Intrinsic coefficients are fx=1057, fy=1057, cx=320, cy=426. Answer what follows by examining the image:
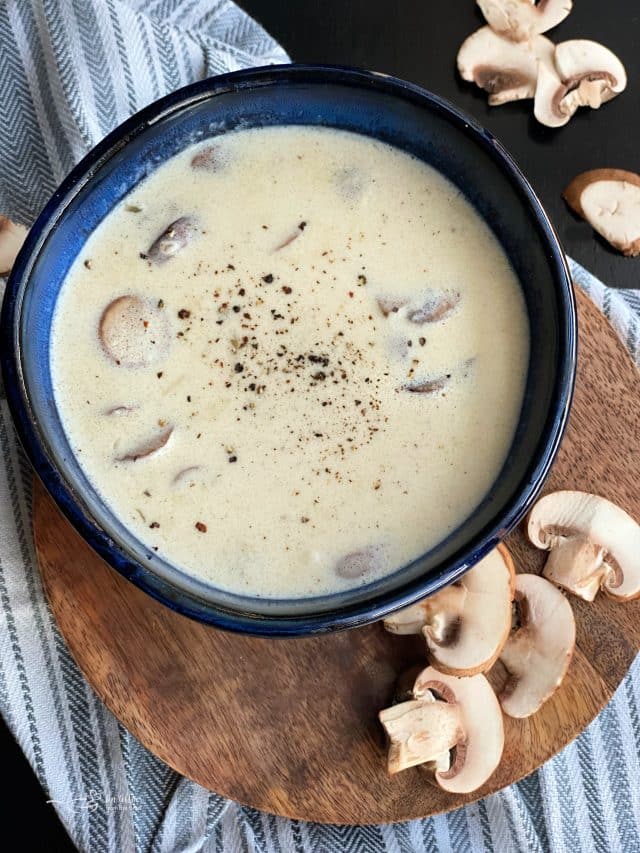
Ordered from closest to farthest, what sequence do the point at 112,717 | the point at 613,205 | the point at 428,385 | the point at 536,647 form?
the point at 428,385, the point at 536,647, the point at 112,717, the point at 613,205

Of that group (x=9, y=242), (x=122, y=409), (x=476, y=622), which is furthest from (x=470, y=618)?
(x=9, y=242)

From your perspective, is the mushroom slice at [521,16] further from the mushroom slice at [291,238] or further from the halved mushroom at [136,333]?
the halved mushroom at [136,333]

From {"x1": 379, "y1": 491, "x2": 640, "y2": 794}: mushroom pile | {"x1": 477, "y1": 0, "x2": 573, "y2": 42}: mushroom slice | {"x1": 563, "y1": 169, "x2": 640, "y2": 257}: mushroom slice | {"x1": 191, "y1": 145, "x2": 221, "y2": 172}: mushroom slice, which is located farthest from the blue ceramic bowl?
{"x1": 477, "y1": 0, "x2": 573, "y2": 42}: mushroom slice

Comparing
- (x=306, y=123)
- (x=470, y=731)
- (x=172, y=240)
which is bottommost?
(x=470, y=731)

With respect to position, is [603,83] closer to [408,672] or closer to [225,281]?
[225,281]

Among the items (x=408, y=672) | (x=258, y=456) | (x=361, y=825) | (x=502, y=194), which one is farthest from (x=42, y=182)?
(x=361, y=825)

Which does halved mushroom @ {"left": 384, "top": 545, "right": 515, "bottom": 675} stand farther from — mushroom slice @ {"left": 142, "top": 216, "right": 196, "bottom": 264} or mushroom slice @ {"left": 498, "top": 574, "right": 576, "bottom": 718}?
mushroom slice @ {"left": 142, "top": 216, "right": 196, "bottom": 264}

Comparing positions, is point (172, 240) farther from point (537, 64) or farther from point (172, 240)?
point (537, 64)
